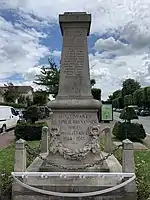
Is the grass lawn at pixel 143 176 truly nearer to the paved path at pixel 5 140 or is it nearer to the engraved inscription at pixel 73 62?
the engraved inscription at pixel 73 62

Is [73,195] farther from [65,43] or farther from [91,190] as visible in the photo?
[65,43]

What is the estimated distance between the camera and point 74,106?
790 centimetres

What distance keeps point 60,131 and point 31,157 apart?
8.79 feet

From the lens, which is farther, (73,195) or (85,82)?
(85,82)

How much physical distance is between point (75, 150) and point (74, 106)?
3.54 feet

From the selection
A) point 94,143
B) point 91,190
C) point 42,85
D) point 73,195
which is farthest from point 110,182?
point 42,85

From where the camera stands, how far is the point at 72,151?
7.91 metres

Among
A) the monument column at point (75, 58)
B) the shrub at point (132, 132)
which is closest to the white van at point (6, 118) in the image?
the shrub at point (132, 132)

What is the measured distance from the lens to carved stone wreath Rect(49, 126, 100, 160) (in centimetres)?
786

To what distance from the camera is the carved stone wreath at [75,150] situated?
25.8 feet

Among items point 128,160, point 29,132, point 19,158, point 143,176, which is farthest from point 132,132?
point 19,158

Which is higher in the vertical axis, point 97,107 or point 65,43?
point 65,43

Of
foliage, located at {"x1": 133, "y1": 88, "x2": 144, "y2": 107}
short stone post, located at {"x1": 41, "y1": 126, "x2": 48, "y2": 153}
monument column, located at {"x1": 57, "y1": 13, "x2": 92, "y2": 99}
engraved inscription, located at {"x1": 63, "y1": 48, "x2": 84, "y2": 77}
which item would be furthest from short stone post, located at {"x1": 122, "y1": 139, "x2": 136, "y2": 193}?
foliage, located at {"x1": 133, "y1": 88, "x2": 144, "y2": 107}

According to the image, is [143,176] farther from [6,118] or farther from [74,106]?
[6,118]
